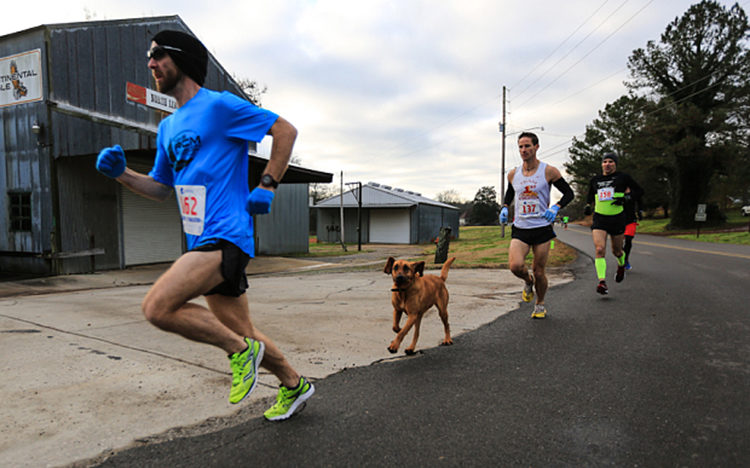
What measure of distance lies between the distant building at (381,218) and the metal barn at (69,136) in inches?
914

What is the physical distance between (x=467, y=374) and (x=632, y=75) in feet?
135

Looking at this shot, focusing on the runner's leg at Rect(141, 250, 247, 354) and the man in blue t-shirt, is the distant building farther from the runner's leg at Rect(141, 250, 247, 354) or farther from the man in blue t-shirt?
the runner's leg at Rect(141, 250, 247, 354)

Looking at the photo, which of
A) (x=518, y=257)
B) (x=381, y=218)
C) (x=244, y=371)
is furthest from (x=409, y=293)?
(x=381, y=218)

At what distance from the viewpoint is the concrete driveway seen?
7.84 ft

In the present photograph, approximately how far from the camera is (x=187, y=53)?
2332 millimetres

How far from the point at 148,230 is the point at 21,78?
16.8ft

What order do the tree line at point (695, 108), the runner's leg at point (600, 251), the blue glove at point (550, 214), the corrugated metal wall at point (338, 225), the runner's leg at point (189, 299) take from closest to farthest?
1. the runner's leg at point (189, 299)
2. the blue glove at point (550, 214)
3. the runner's leg at point (600, 251)
4. the tree line at point (695, 108)
5. the corrugated metal wall at point (338, 225)

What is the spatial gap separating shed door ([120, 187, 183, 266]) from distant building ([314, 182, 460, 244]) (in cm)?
2071

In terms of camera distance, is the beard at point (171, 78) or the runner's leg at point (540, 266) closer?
the beard at point (171, 78)

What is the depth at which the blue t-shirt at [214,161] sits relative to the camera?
2.18m

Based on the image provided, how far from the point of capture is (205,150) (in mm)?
2234

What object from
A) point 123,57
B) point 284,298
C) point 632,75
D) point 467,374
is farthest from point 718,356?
point 632,75

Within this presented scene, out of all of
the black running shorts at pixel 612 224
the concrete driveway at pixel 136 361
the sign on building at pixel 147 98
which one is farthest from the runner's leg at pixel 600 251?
the sign on building at pixel 147 98

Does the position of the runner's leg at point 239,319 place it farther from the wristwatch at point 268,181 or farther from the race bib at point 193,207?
the wristwatch at point 268,181
